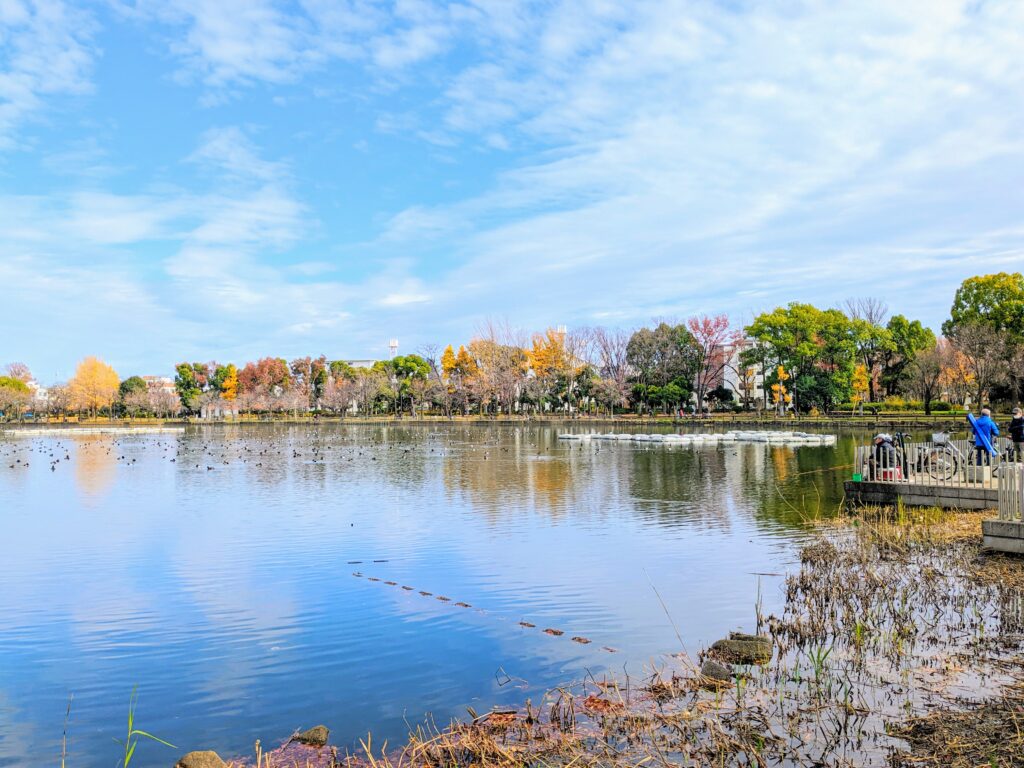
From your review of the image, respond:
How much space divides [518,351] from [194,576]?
68.8 m

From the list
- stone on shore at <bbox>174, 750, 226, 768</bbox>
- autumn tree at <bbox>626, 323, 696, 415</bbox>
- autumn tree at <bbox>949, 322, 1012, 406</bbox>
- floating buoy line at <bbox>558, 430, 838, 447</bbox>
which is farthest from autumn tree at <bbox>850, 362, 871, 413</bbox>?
stone on shore at <bbox>174, 750, 226, 768</bbox>

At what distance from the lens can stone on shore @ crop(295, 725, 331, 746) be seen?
606cm

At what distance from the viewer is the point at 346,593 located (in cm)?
1112

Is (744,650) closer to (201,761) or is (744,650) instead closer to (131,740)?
(201,761)

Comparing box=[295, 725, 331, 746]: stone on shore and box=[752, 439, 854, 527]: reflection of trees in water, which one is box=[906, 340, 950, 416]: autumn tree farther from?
box=[295, 725, 331, 746]: stone on shore

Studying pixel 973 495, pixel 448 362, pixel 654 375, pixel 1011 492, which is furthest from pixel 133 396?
pixel 1011 492

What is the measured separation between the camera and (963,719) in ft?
18.8

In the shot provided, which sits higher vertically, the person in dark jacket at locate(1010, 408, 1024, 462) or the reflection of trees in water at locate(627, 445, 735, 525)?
the person in dark jacket at locate(1010, 408, 1024, 462)

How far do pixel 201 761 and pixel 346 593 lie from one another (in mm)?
5768

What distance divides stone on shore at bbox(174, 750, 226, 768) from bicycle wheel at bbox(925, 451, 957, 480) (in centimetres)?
1629

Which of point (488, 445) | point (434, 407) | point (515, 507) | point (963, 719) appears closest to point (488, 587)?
point (963, 719)

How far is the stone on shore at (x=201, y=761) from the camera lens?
17.5 feet

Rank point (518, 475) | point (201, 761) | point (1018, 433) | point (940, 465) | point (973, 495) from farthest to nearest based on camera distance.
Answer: point (518, 475), point (1018, 433), point (940, 465), point (973, 495), point (201, 761)

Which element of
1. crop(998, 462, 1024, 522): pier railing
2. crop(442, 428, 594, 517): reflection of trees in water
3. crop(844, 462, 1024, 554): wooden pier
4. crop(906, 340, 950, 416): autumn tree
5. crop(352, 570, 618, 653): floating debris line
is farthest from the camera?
crop(906, 340, 950, 416): autumn tree
